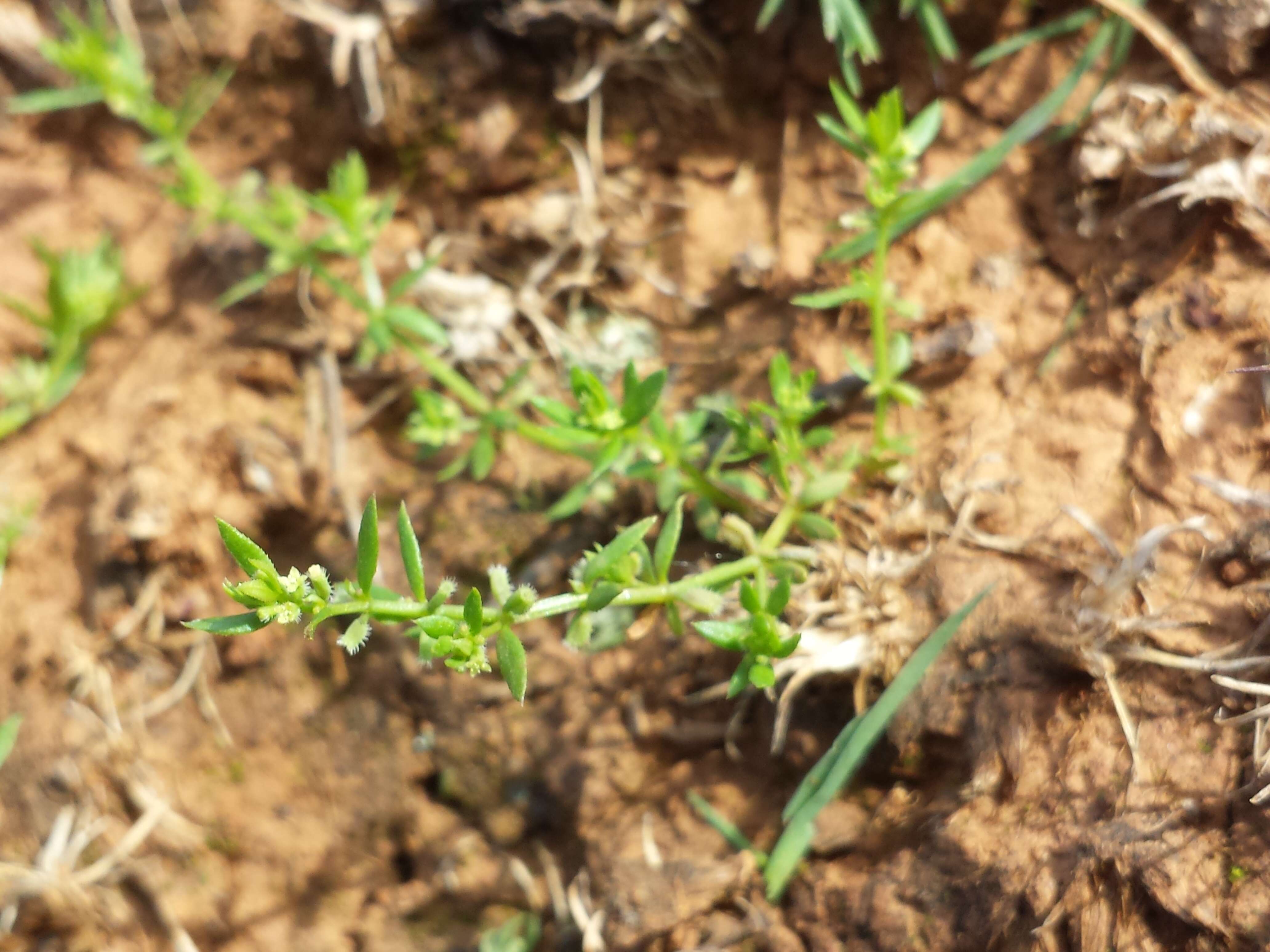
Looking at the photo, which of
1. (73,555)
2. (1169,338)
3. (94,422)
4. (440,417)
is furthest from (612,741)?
(94,422)

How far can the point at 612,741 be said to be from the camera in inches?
103

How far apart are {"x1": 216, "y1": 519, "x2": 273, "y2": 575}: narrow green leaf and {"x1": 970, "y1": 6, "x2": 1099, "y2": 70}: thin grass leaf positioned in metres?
2.47

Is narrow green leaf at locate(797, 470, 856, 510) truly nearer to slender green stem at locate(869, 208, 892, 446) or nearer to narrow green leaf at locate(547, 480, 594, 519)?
slender green stem at locate(869, 208, 892, 446)

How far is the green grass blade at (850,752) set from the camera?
213cm

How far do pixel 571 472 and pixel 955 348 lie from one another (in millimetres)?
1267

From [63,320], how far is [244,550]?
2194 mm

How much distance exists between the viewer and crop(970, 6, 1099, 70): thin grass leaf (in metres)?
2.68

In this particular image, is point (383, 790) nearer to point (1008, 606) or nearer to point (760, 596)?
point (760, 596)

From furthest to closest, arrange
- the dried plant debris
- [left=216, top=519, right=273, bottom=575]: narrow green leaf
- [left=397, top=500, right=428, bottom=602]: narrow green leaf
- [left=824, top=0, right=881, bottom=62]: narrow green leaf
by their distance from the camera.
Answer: [left=824, top=0, right=881, bottom=62]: narrow green leaf < the dried plant debris < [left=397, top=500, right=428, bottom=602]: narrow green leaf < [left=216, top=519, right=273, bottom=575]: narrow green leaf

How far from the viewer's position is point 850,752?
2131mm

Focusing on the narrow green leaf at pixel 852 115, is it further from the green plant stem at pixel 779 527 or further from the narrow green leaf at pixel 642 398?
the green plant stem at pixel 779 527

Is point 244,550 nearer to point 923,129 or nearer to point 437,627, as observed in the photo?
point 437,627

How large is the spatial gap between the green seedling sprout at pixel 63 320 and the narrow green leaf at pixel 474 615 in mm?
2424

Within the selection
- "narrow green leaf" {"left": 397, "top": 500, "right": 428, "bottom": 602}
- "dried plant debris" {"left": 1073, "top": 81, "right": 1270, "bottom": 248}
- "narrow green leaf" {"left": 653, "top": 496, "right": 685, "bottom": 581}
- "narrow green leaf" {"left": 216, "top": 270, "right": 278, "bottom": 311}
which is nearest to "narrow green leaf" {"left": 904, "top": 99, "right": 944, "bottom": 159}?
"dried plant debris" {"left": 1073, "top": 81, "right": 1270, "bottom": 248}
